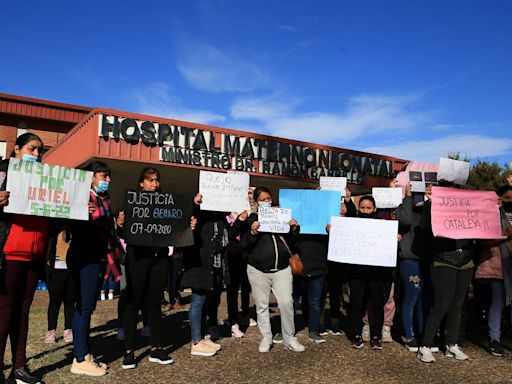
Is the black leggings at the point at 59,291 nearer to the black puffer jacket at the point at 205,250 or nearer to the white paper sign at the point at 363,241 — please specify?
the black puffer jacket at the point at 205,250

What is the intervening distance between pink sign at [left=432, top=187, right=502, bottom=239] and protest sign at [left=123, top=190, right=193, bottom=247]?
2.96 m

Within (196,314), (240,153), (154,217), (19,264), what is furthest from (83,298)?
(240,153)

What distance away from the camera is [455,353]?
5.60m

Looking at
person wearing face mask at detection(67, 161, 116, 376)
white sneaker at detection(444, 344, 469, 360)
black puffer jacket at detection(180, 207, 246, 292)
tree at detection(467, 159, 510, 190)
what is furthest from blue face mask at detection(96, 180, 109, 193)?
tree at detection(467, 159, 510, 190)

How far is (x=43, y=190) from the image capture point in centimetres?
427

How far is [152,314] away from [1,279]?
159cm

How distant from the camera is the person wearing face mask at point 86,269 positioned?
4.66 metres

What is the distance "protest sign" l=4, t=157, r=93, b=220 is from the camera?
413 cm

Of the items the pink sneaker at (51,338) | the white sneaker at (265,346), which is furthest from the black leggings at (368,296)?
the pink sneaker at (51,338)

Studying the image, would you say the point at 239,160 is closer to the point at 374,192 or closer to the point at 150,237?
the point at 374,192

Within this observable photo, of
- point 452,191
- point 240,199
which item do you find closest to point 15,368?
point 240,199

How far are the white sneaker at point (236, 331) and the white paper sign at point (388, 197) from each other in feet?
9.23

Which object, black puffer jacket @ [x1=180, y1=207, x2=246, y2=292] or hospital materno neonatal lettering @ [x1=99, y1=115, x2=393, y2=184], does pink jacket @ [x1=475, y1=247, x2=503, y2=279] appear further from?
hospital materno neonatal lettering @ [x1=99, y1=115, x2=393, y2=184]

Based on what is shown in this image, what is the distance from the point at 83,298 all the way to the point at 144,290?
64 centimetres
